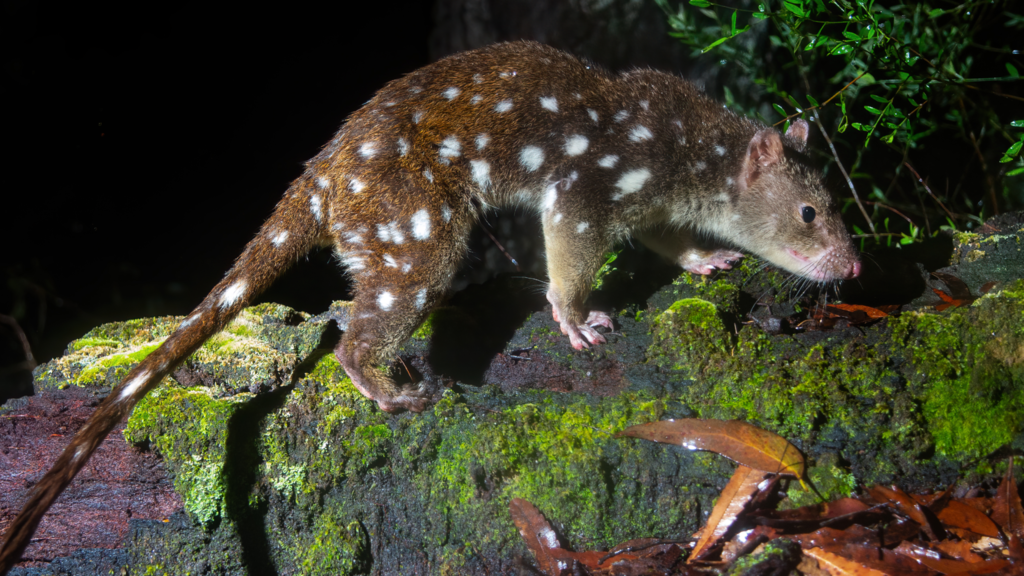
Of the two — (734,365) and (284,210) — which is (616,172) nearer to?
(734,365)

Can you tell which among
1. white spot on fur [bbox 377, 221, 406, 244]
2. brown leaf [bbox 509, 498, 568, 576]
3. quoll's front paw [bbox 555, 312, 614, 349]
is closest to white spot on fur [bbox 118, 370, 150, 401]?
white spot on fur [bbox 377, 221, 406, 244]

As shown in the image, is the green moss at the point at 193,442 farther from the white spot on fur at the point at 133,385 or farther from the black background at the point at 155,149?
the black background at the point at 155,149

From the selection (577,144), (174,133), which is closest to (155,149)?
(174,133)

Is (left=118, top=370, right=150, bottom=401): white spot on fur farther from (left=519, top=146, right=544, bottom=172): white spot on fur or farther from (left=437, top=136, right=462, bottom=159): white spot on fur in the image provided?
(left=519, top=146, right=544, bottom=172): white spot on fur

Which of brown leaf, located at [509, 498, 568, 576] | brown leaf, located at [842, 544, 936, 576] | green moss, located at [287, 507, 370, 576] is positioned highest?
brown leaf, located at [842, 544, 936, 576]

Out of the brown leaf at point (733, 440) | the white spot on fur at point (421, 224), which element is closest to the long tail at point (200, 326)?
the white spot on fur at point (421, 224)

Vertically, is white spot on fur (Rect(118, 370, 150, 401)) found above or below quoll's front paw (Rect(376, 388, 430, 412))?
above
